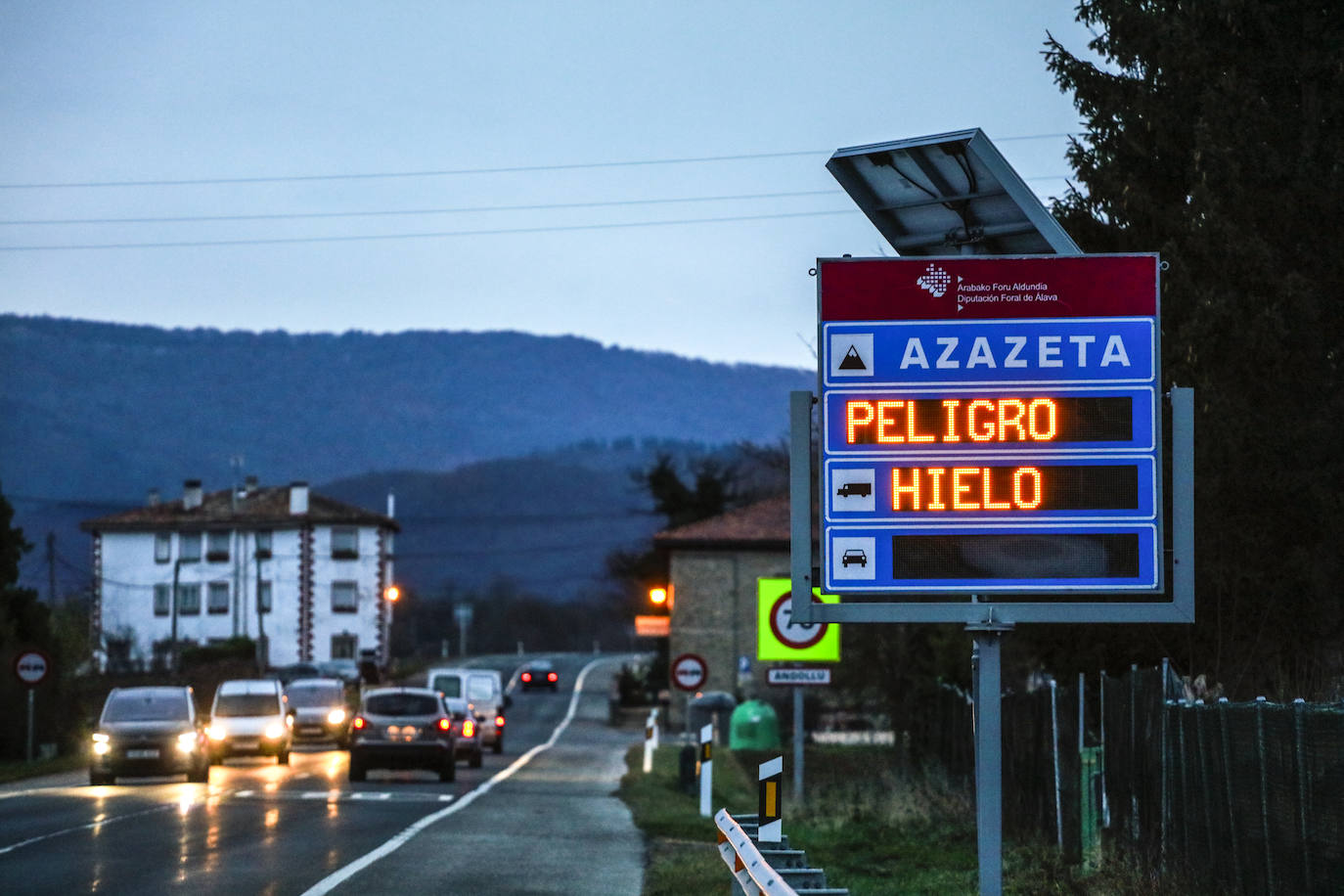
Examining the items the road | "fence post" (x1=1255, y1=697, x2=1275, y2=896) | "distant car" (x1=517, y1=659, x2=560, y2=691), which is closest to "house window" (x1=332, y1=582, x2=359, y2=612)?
"distant car" (x1=517, y1=659, x2=560, y2=691)

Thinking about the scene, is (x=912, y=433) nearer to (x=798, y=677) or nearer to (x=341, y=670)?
(x=798, y=677)

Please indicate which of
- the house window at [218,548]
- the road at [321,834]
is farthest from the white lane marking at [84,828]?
the house window at [218,548]

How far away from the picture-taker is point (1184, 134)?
73.0 feet

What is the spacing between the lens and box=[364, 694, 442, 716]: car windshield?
32.9 m

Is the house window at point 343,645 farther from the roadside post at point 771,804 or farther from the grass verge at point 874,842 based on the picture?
the roadside post at point 771,804

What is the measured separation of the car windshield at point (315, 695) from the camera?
170 ft

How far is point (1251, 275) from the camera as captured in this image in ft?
68.4

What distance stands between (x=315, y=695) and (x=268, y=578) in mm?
63206

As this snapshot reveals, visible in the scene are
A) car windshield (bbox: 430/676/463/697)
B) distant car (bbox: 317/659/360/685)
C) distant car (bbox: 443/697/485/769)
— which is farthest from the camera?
distant car (bbox: 317/659/360/685)

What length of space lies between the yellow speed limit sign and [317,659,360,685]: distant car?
61866 millimetres

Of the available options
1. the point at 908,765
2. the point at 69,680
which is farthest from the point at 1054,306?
the point at 69,680

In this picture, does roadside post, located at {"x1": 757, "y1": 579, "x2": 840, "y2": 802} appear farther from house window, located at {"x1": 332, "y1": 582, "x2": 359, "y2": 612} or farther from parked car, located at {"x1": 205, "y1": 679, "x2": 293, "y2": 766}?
house window, located at {"x1": 332, "y1": 582, "x2": 359, "y2": 612}

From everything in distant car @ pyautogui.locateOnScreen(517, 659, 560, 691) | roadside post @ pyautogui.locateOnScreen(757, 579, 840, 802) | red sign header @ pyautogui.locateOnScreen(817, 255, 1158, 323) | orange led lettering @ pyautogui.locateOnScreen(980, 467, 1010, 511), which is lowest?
distant car @ pyautogui.locateOnScreen(517, 659, 560, 691)

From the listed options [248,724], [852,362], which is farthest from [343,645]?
[852,362]
